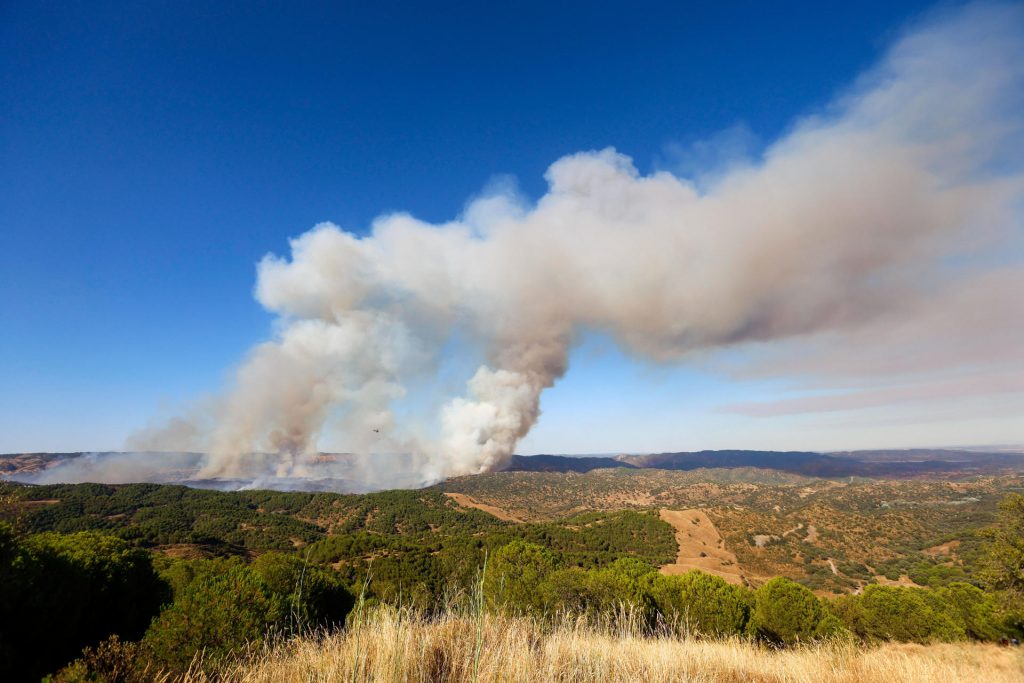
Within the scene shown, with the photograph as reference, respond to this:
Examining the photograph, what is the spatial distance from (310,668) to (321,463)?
616ft

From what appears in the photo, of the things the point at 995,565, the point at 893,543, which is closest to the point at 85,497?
the point at 995,565

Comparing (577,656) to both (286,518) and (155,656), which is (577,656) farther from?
(286,518)

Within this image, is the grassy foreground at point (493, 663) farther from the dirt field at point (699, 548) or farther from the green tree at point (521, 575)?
the dirt field at point (699, 548)

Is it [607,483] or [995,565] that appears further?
[607,483]

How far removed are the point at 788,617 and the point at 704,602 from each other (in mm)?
4498

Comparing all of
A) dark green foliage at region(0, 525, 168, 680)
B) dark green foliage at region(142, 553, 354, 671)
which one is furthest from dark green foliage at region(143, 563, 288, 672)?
dark green foliage at region(0, 525, 168, 680)

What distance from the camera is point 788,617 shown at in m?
20.7

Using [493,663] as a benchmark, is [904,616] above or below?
below

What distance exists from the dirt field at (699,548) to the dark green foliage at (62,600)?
4396cm

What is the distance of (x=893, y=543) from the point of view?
173ft

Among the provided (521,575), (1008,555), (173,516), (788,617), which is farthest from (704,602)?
(173,516)

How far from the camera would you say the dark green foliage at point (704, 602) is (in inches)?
784

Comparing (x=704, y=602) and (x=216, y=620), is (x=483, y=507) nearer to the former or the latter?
(x=704, y=602)

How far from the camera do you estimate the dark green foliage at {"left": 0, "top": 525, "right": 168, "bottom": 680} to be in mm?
7867
